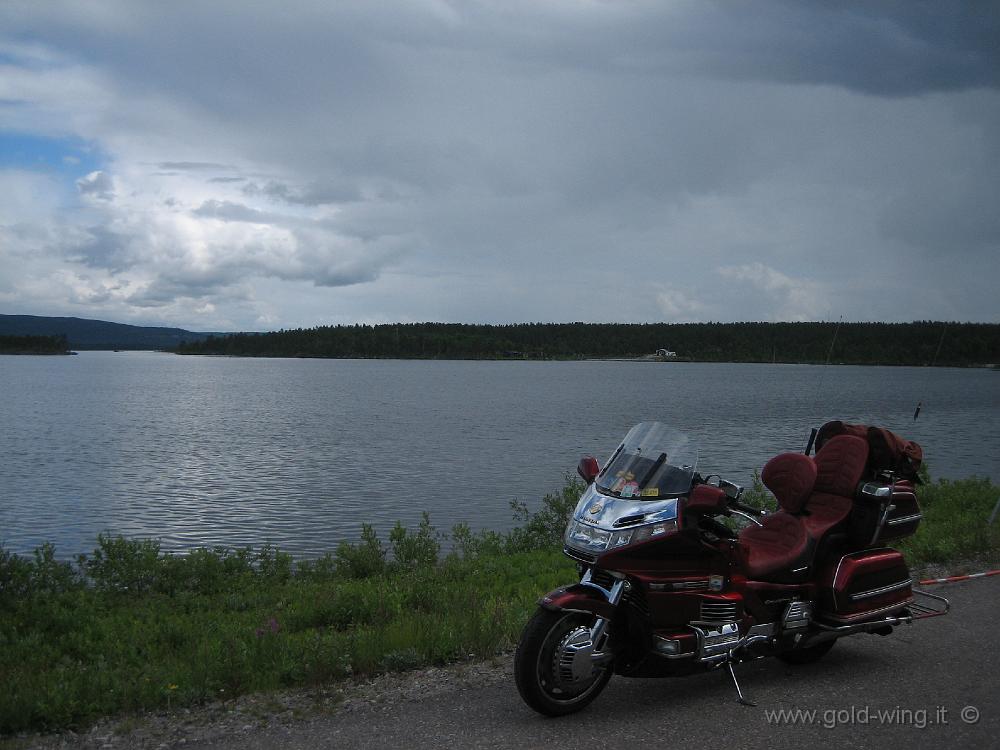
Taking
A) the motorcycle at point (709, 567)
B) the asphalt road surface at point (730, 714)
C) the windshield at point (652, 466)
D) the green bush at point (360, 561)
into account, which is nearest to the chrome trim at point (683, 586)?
the motorcycle at point (709, 567)

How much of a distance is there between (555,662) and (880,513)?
2.88 meters

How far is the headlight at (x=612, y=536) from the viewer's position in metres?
5.50

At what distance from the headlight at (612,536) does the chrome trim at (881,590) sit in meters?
1.90

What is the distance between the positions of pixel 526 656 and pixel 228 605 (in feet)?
20.8

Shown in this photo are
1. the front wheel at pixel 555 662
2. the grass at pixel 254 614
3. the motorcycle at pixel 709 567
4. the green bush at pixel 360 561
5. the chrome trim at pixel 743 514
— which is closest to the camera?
the front wheel at pixel 555 662

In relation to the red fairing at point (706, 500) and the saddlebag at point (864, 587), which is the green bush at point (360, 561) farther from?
the red fairing at point (706, 500)

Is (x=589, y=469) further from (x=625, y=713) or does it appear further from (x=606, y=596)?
(x=625, y=713)

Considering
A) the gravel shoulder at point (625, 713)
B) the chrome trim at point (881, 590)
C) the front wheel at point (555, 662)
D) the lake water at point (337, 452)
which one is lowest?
the lake water at point (337, 452)

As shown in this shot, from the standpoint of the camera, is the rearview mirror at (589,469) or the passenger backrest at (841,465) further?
the passenger backrest at (841,465)

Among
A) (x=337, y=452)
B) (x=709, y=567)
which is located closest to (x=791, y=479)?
(x=709, y=567)

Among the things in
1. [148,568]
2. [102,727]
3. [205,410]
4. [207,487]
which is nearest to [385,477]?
[207,487]

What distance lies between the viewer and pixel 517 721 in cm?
547

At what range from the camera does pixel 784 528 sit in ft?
22.0

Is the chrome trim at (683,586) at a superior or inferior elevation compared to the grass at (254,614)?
superior
